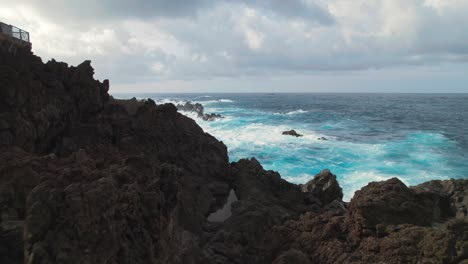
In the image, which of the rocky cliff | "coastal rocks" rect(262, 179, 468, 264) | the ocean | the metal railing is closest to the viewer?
the rocky cliff

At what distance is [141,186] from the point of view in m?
5.78

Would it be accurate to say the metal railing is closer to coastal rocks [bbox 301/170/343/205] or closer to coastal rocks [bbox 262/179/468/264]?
coastal rocks [bbox 262/179/468/264]

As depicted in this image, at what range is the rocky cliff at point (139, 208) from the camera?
15.3 ft

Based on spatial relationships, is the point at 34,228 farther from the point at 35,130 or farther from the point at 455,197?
the point at 455,197

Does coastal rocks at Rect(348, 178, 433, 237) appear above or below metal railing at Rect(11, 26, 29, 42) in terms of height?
below

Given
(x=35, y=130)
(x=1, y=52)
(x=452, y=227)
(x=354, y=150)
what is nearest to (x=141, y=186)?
(x=452, y=227)

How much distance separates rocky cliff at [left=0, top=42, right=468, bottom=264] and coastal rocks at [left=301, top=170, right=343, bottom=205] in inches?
37.9

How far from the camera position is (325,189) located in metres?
14.9

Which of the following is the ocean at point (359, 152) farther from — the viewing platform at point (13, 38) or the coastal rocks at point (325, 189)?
the viewing platform at point (13, 38)

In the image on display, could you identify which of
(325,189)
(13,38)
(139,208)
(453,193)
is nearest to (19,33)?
(13,38)

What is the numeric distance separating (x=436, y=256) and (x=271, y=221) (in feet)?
15.7

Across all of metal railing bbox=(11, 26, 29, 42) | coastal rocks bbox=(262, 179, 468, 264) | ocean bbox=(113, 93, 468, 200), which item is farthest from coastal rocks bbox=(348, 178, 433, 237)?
metal railing bbox=(11, 26, 29, 42)

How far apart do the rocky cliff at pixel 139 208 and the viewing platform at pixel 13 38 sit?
45cm

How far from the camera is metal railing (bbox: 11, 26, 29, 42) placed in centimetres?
1450
